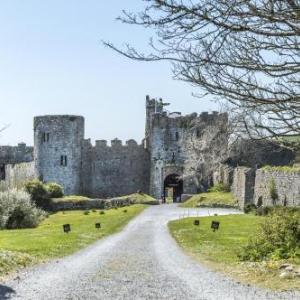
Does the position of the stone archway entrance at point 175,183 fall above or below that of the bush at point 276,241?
above

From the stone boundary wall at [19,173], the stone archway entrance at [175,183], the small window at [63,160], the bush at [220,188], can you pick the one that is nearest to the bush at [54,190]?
the small window at [63,160]

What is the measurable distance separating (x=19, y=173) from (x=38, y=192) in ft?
64.2

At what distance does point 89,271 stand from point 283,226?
256 inches

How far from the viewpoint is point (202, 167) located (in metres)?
68.4

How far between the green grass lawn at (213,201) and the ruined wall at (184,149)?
349 inches

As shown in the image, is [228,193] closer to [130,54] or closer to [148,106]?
[148,106]

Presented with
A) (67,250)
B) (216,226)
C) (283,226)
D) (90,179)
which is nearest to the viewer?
(283,226)

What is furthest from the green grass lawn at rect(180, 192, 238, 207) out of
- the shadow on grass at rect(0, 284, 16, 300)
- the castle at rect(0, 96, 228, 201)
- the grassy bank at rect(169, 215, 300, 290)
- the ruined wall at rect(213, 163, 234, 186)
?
the shadow on grass at rect(0, 284, 16, 300)

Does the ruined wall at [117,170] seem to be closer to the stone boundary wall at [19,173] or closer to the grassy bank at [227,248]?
the stone boundary wall at [19,173]

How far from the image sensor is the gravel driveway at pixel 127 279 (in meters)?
13.2

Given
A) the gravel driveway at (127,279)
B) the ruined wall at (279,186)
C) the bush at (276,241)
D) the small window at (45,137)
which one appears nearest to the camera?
the gravel driveway at (127,279)

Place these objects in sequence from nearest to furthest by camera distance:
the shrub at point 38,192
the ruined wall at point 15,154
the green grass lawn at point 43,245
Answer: the green grass lawn at point 43,245 < the shrub at point 38,192 < the ruined wall at point 15,154

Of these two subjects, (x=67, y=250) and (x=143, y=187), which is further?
(x=143, y=187)

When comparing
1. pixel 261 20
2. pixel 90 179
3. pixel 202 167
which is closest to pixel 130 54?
pixel 261 20
